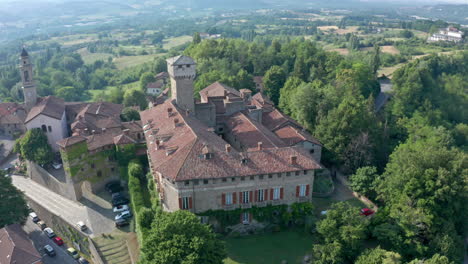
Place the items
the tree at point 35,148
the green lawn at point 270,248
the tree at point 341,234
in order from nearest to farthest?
the tree at point 341,234 → the green lawn at point 270,248 → the tree at point 35,148

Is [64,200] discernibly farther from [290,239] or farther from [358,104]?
[358,104]

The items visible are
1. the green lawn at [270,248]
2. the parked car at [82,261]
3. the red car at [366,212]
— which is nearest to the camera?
the green lawn at [270,248]

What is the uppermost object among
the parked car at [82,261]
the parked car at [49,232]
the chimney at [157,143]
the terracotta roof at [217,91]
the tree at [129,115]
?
the terracotta roof at [217,91]

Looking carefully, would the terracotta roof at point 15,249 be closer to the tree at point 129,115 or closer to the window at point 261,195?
the window at point 261,195

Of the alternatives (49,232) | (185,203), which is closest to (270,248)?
(185,203)

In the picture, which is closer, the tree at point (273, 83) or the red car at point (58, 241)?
the red car at point (58, 241)

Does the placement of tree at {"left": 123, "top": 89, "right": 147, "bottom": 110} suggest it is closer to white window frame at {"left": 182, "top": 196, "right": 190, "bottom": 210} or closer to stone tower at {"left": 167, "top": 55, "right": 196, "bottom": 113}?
stone tower at {"left": 167, "top": 55, "right": 196, "bottom": 113}

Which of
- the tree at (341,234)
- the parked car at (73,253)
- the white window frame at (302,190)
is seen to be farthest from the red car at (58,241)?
the tree at (341,234)
